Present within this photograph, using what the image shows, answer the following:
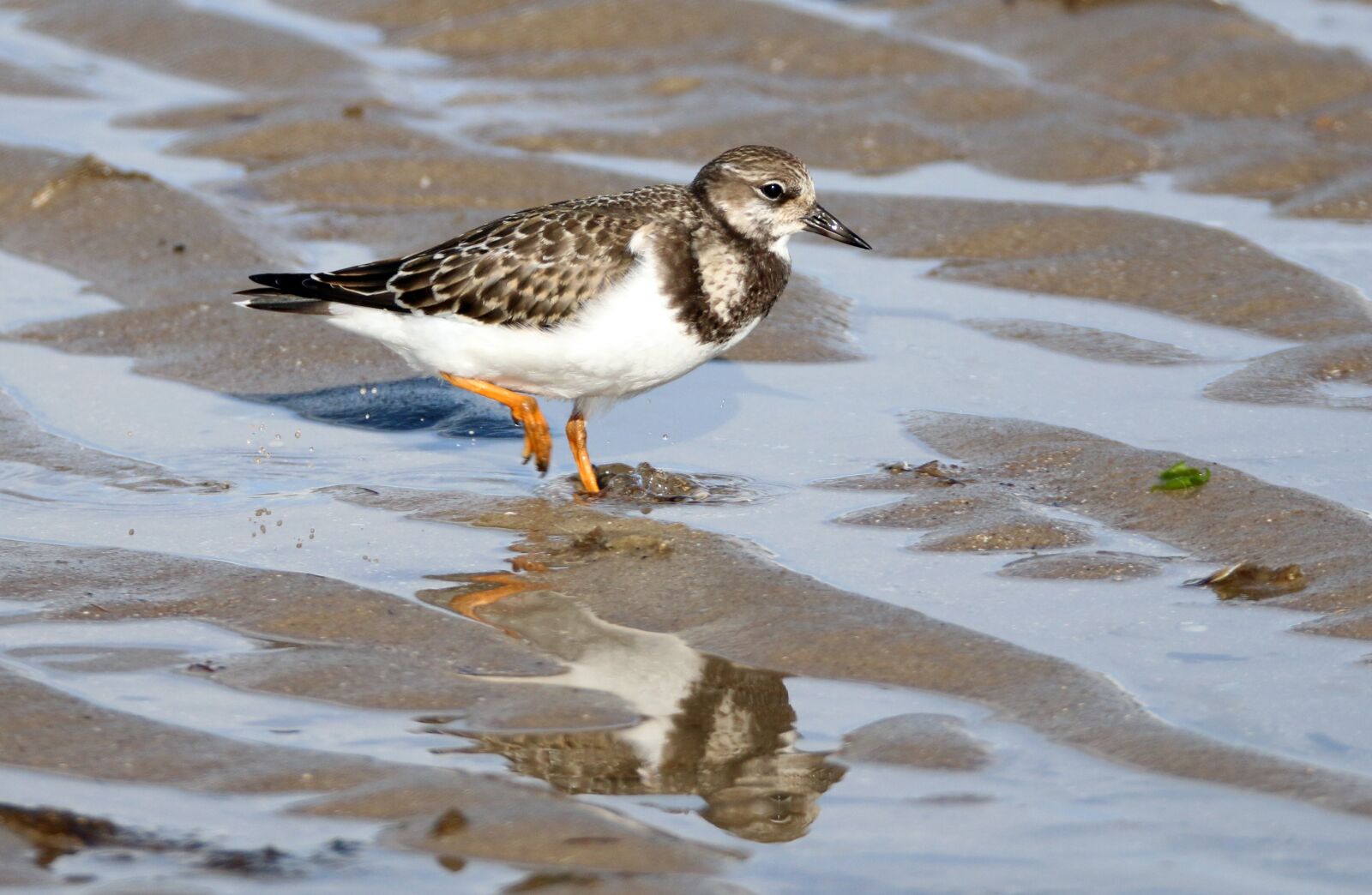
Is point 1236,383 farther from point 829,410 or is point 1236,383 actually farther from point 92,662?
point 92,662

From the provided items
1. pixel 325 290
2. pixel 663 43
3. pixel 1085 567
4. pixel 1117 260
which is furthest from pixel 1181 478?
pixel 663 43

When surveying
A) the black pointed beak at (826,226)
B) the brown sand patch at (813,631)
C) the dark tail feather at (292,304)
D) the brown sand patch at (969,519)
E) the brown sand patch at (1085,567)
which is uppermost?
the black pointed beak at (826,226)

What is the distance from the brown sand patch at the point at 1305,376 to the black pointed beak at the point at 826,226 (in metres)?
1.88

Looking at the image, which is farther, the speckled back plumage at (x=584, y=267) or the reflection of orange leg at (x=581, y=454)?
the reflection of orange leg at (x=581, y=454)

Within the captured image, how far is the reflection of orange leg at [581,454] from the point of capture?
24.8 ft

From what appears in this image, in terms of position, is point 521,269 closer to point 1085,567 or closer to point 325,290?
point 325,290

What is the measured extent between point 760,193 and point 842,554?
68.3 inches

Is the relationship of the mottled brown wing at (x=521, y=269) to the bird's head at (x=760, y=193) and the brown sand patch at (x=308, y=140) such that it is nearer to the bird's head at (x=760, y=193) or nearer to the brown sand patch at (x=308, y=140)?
the bird's head at (x=760, y=193)

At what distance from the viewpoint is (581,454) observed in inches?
298

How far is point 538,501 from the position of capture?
24.4 ft

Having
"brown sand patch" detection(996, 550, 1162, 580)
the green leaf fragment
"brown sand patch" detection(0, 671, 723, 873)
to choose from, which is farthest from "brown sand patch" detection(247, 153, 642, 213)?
"brown sand patch" detection(0, 671, 723, 873)

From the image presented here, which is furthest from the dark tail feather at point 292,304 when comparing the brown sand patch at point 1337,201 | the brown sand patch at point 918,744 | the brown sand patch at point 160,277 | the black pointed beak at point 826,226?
the brown sand patch at point 1337,201

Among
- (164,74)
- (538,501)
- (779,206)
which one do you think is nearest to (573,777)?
(538,501)

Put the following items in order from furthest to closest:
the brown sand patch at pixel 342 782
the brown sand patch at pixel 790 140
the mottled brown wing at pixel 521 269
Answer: the brown sand patch at pixel 790 140 → the mottled brown wing at pixel 521 269 → the brown sand patch at pixel 342 782
